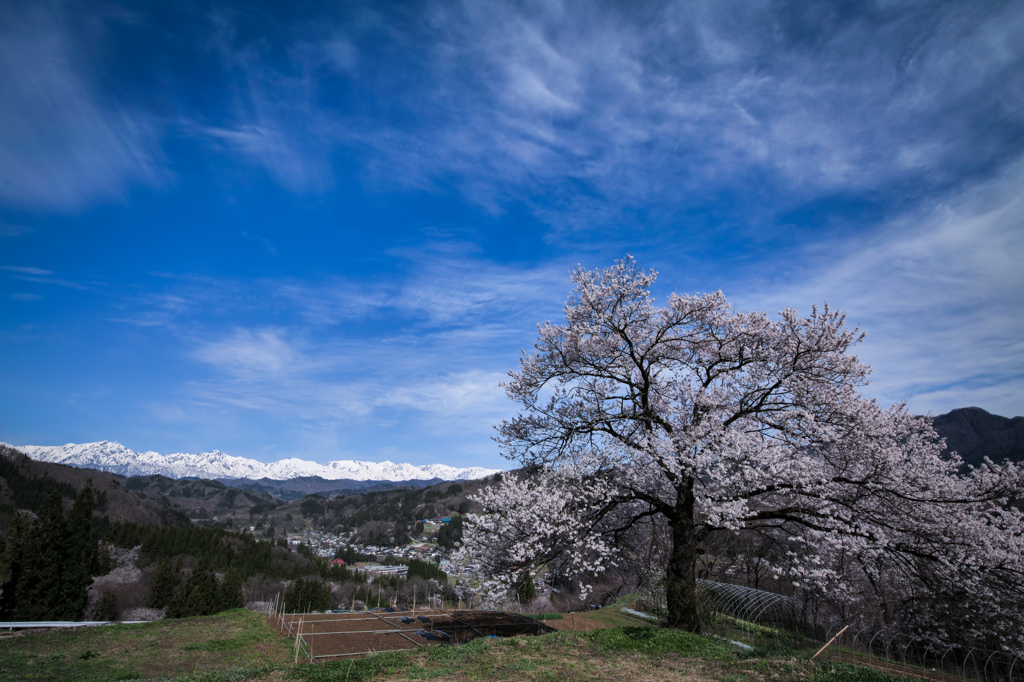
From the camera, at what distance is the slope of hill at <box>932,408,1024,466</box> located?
6253 centimetres

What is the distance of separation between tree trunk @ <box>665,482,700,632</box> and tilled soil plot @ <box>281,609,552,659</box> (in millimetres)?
10172

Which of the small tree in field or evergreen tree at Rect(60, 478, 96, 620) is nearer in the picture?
the small tree in field

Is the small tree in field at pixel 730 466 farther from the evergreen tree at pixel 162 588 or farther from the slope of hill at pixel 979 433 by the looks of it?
the slope of hill at pixel 979 433

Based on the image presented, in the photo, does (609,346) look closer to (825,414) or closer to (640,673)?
(825,414)

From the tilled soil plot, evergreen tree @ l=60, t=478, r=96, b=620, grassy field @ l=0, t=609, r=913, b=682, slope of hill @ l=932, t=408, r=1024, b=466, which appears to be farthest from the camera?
slope of hill @ l=932, t=408, r=1024, b=466

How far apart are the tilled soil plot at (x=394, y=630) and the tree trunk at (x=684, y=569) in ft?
33.4

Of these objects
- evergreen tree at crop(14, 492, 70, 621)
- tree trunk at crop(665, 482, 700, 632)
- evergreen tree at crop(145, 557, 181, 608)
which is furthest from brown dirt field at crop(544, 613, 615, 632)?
evergreen tree at crop(145, 557, 181, 608)

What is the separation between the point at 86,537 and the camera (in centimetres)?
4134

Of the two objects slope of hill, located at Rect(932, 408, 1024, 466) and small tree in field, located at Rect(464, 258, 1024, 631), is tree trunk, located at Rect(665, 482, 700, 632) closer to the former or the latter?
small tree in field, located at Rect(464, 258, 1024, 631)

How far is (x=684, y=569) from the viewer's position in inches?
451

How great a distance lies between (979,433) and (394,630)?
9068 cm

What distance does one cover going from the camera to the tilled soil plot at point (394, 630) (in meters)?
22.7

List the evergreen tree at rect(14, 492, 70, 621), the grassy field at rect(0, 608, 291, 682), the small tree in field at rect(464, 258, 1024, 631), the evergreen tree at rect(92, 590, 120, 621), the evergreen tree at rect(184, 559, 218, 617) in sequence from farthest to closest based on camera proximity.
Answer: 1. the evergreen tree at rect(184, 559, 218, 617)
2. the evergreen tree at rect(92, 590, 120, 621)
3. the evergreen tree at rect(14, 492, 70, 621)
4. the grassy field at rect(0, 608, 291, 682)
5. the small tree in field at rect(464, 258, 1024, 631)

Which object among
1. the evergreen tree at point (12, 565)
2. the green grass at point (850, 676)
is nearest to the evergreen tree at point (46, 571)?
the evergreen tree at point (12, 565)
